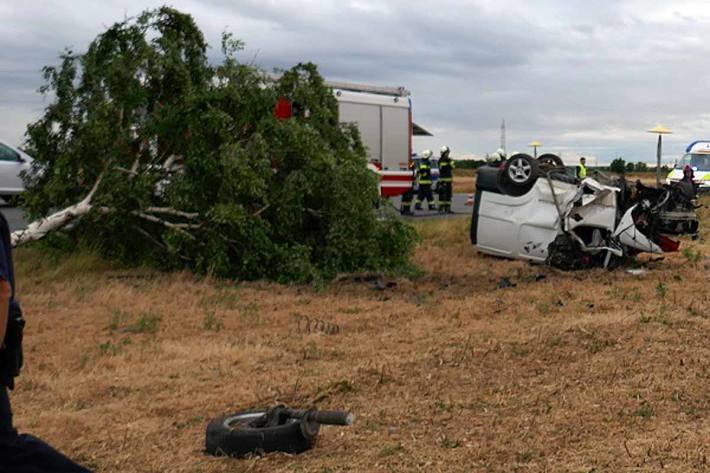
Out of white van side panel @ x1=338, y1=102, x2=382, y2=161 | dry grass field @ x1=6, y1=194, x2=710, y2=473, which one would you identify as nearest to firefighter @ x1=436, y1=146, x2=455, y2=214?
white van side panel @ x1=338, y1=102, x2=382, y2=161

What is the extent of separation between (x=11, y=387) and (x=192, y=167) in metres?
7.60

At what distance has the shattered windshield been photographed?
34.2 meters

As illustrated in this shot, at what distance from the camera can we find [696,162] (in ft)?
113

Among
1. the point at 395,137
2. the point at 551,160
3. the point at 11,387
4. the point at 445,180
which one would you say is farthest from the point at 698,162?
the point at 11,387

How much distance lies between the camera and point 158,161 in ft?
38.2

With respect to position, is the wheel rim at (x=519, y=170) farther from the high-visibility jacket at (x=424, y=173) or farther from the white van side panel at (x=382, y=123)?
the high-visibility jacket at (x=424, y=173)

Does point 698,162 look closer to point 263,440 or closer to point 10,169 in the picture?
point 10,169

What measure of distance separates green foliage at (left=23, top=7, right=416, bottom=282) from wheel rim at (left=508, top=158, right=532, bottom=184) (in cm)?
177

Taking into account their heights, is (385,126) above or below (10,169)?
above

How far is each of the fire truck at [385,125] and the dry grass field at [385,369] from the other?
29.2 feet

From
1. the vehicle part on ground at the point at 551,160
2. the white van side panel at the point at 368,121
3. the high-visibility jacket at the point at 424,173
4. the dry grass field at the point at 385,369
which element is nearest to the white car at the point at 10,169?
the white van side panel at the point at 368,121

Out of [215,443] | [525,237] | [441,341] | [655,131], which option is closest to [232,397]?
[215,443]

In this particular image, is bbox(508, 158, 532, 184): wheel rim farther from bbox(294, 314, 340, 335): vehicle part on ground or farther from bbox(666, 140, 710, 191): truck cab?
bbox(666, 140, 710, 191): truck cab

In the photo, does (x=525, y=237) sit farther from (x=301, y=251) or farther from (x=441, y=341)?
(x=441, y=341)
